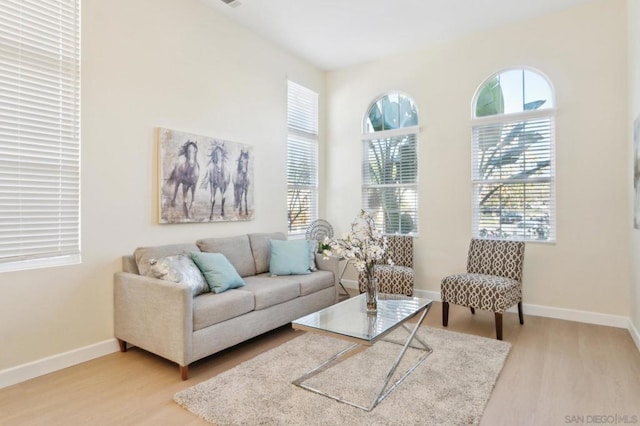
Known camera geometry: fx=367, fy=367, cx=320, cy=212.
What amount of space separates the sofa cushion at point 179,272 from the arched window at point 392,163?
2955 millimetres

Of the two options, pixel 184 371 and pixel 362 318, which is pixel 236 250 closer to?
pixel 184 371

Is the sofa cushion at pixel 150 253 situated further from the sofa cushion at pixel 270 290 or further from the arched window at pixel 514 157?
the arched window at pixel 514 157

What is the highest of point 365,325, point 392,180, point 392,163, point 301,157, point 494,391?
point 301,157

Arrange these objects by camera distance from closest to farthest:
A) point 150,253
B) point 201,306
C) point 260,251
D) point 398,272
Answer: point 201,306
point 150,253
point 260,251
point 398,272

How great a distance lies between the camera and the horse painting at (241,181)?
13.8ft

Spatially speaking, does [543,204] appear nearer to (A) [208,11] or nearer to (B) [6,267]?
(A) [208,11]

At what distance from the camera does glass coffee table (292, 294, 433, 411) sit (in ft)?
7.48

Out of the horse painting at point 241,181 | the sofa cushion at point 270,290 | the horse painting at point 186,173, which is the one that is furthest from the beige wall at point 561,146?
the horse painting at point 186,173

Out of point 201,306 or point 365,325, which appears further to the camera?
point 201,306

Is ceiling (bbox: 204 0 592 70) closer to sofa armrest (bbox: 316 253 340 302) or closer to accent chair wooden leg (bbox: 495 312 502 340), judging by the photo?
sofa armrest (bbox: 316 253 340 302)

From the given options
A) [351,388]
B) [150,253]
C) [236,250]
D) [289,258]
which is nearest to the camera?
[351,388]

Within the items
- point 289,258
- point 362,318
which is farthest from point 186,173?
point 362,318

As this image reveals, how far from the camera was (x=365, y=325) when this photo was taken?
2.45 metres

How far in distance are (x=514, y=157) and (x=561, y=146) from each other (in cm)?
47
